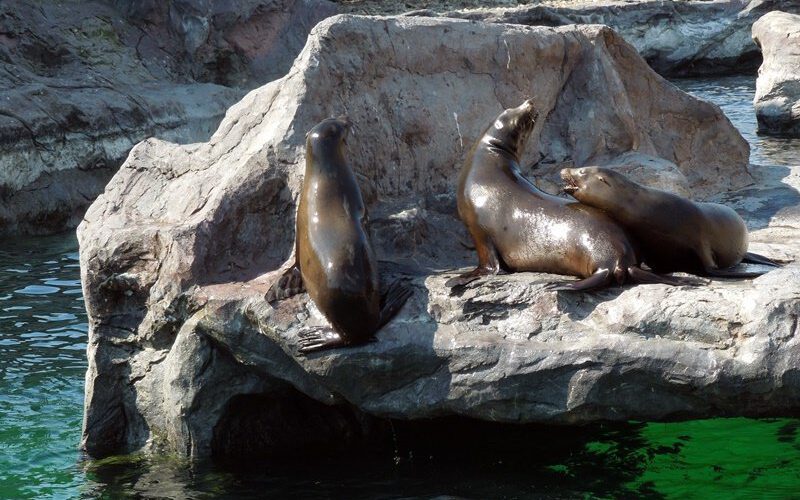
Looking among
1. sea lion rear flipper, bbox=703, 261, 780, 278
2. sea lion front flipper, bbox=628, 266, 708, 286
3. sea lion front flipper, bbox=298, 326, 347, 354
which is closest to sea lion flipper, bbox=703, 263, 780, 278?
sea lion rear flipper, bbox=703, 261, 780, 278

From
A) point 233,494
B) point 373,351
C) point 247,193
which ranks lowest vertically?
point 233,494

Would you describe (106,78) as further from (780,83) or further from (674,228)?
(674,228)

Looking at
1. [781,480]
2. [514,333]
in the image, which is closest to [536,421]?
[514,333]

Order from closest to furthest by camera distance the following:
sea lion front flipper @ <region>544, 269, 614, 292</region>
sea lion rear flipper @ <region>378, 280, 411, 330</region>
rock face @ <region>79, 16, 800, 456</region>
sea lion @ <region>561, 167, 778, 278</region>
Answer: rock face @ <region>79, 16, 800, 456</region>, sea lion front flipper @ <region>544, 269, 614, 292</region>, sea lion rear flipper @ <region>378, 280, 411, 330</region>, sea lion @ <region>561, 167, 778, 278</region>

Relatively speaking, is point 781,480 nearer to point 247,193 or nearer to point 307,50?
point 247,193

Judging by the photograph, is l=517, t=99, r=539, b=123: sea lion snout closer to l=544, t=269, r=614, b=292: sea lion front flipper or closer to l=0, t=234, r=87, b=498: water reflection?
l=544, t=269, r=614, b=292: sea lion front flipper

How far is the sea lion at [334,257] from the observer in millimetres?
5605

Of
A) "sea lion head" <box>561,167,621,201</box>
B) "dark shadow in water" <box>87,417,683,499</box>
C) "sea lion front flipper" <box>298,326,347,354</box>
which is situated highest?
"sea lion head" <box>561,167,621,201</box>

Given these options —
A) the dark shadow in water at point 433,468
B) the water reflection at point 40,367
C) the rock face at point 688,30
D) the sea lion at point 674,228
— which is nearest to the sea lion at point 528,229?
the sea lion at point 674,228

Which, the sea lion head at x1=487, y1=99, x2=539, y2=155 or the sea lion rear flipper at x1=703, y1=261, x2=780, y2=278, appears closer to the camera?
the sea lion rear flipper at x1=703, y1=261, x2=780, y2=278

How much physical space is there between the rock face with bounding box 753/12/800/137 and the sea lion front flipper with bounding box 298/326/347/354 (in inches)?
424

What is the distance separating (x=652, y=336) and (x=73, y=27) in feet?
39.3

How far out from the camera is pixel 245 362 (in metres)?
5.84

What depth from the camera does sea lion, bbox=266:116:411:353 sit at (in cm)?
561
